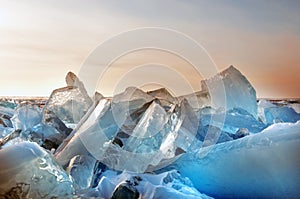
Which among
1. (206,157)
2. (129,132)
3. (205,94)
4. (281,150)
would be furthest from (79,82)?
(281,150)

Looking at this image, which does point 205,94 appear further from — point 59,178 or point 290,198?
point 59,178

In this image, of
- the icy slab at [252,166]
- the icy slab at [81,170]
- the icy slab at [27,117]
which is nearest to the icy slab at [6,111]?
the icy slab at [27,117]

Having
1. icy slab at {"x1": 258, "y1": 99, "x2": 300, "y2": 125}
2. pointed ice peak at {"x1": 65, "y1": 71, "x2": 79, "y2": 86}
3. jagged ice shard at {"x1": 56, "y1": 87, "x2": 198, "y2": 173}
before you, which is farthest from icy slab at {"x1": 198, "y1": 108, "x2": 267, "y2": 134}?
pointed ice peak at {"x1": 65, "y1": 71, "x2": 79, "y2": 86}

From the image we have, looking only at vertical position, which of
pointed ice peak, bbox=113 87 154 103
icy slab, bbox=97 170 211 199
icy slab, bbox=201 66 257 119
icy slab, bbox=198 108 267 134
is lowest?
icy slab, bbox=97 170 211 199

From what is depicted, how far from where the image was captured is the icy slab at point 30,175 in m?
1.25

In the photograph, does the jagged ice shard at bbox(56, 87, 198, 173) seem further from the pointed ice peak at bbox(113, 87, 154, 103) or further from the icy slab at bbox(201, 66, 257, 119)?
the icy slab at bbox(201, 66, 257, 119)

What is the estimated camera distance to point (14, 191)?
124 cm

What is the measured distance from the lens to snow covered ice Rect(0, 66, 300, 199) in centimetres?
132

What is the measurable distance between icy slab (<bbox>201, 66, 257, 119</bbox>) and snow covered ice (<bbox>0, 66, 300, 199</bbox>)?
0.31 metres

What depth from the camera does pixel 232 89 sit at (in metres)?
3.07

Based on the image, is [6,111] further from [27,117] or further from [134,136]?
[134,136]

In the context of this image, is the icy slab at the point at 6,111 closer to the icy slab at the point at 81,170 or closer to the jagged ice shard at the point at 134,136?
the jagged ice shard at the point at 134,136

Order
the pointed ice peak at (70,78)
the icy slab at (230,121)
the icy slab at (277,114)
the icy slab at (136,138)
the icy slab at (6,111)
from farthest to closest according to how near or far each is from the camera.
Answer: the icy slab at (6,111)
the pointed ice peak at (70,78)
the icy slab at (277,114)
the icy slab at (230,121)
the icy slab at (136,138)

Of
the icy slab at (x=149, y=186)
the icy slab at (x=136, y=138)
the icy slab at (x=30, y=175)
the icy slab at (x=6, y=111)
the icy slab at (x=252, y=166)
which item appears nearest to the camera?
the icy slab at (x=30, y=175)
